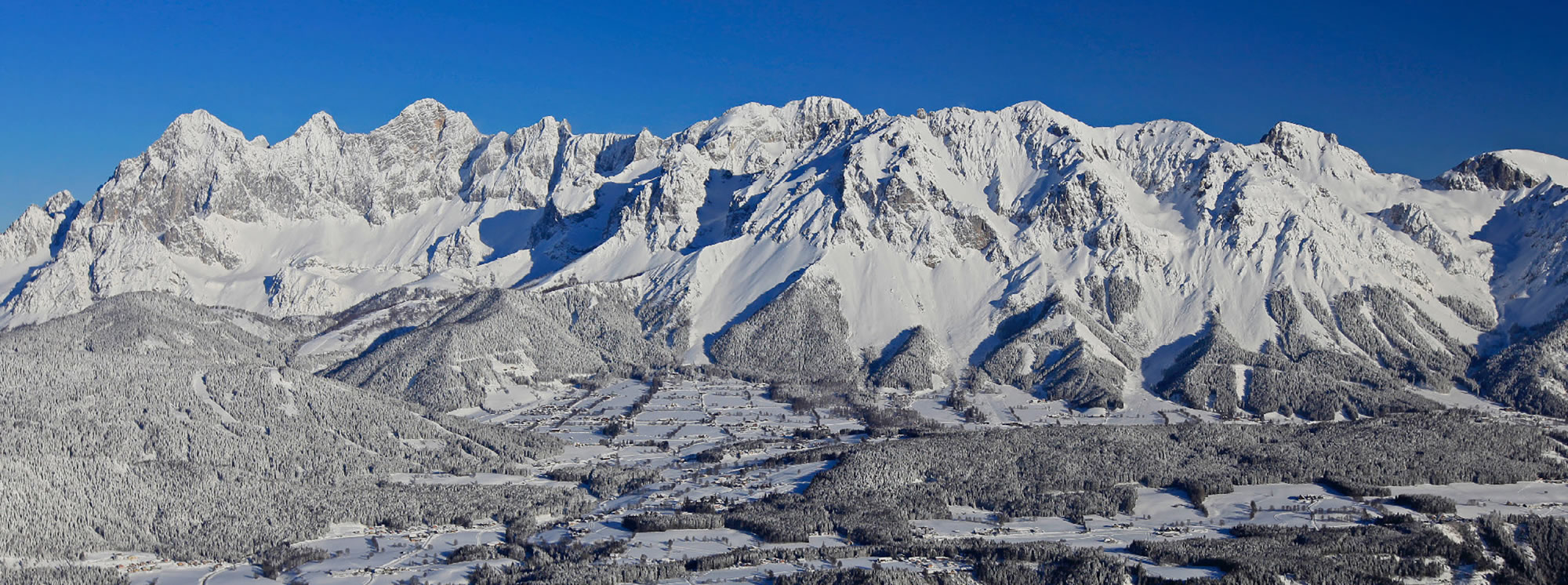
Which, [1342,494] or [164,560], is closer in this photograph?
[164,560]

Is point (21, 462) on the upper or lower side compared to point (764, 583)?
upper

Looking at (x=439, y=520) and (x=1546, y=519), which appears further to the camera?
(x=439, y=520)

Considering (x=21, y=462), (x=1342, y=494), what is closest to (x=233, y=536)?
(x=21, y=462)

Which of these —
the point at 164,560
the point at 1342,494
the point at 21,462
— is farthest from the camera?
the point at 1342,494

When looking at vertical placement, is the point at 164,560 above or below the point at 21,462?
below

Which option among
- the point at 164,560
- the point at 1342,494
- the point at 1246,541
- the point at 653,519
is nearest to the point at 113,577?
the point at 164,560

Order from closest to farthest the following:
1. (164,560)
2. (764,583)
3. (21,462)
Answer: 1. (764,583)
2. (164,560)
3. (21,462)

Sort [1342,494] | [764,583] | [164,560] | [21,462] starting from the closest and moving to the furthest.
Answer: [764,583], [164,560], [21,462], [1342,494]

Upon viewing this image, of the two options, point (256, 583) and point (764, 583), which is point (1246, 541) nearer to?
point (764, 583)

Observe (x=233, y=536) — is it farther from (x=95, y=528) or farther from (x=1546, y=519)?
(x=1546, y=519)
